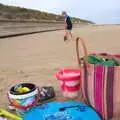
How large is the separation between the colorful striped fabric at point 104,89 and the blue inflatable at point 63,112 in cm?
11

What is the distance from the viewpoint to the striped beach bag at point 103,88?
114 inches

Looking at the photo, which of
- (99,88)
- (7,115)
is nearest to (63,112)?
(99,88)

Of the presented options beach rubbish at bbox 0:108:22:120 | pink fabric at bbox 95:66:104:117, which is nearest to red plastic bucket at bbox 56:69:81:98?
pink fabric at bbox 95:66:104:117

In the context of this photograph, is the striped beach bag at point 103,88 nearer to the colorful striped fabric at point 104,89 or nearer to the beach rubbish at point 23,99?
the colorful striped fabric at point 104,89

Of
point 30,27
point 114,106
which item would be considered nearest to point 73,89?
point 114,106

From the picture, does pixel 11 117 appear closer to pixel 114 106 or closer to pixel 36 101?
pixel 36 101

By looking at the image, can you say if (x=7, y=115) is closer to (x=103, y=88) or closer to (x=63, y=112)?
(x=63, y=112)

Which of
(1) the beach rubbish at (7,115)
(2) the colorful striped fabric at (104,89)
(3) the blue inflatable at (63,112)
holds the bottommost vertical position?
(1) the beach rubbish at (7,115)

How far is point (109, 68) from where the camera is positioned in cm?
289

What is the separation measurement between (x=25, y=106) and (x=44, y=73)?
6.51 ft

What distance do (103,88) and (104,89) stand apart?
14 millimetres

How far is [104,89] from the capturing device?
295 centimetres

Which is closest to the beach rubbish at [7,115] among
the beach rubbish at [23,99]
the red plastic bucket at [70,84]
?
the beach rubbish at [23,99]

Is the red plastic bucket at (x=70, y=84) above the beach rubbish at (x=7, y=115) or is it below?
above
